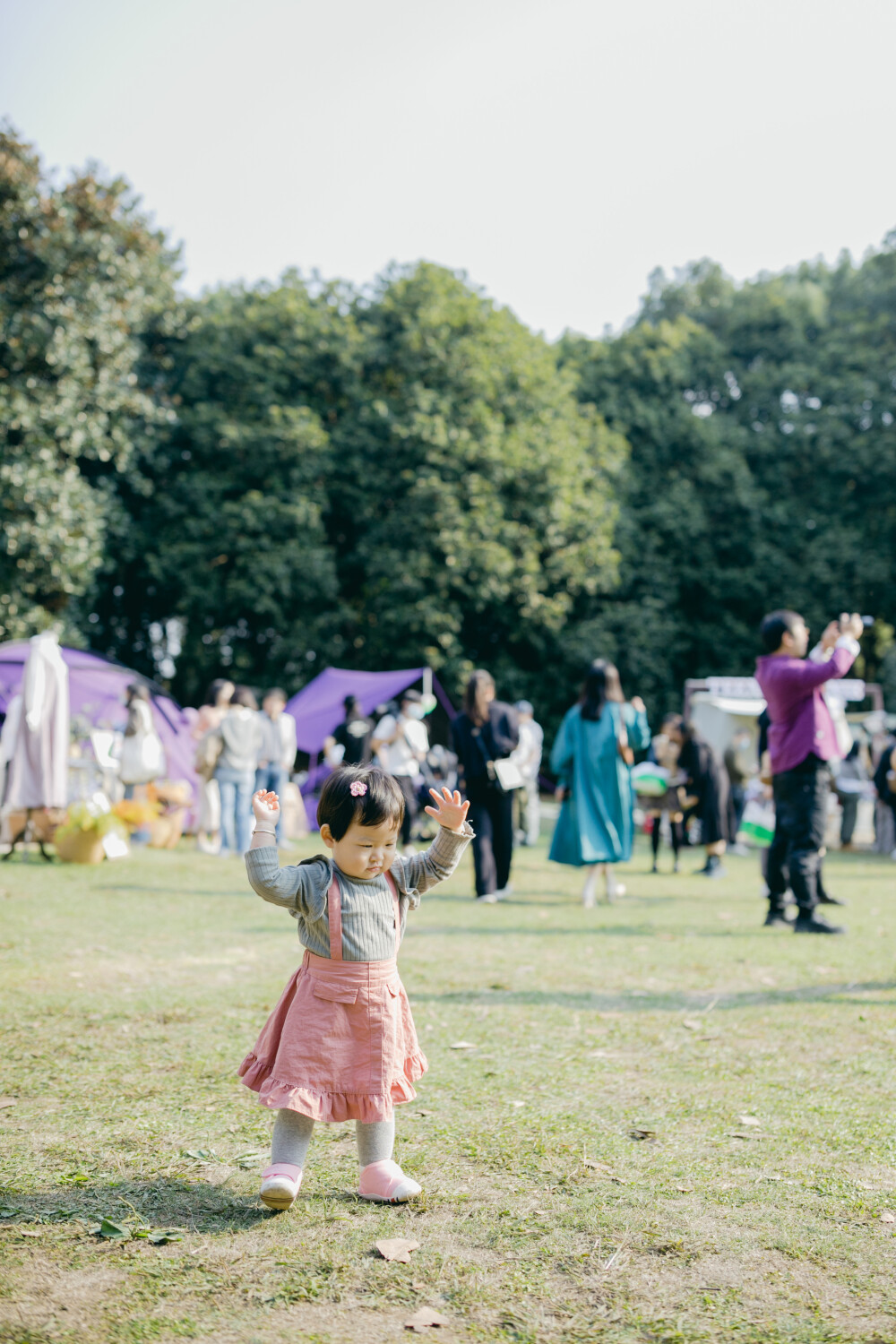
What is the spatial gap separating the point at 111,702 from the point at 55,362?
6888 millimetres

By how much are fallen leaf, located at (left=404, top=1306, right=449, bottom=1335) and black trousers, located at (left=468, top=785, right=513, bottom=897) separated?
745cm

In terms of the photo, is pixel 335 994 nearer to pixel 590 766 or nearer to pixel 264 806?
pixel 264 806

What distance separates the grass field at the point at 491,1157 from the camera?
2.49 metres

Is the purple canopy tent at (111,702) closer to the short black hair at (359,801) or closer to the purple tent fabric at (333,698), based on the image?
the purple tent fabric at (333,698)

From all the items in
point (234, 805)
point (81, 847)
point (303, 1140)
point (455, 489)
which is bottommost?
point (303, 1140)

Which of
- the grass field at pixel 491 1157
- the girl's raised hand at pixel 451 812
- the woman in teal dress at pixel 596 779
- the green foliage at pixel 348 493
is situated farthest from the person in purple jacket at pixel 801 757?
the green foliage at pixel 348 493

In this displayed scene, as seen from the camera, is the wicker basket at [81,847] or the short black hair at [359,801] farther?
the wicker basket at [81,847]

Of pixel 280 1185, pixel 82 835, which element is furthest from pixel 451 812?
pixel 82 835

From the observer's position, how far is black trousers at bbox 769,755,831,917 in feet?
26.7

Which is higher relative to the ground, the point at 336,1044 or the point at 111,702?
the point at 111,702

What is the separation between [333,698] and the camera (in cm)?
2047

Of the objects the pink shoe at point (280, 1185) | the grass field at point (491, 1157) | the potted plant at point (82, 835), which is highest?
the potted plant at point (82, 835)

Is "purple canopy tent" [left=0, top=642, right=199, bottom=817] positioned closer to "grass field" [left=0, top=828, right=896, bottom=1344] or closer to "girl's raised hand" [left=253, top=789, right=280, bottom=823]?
"grass field" [left=0, top=828, right=896, bottom=1344]

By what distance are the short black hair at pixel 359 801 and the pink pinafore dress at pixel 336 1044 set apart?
0.18 m
